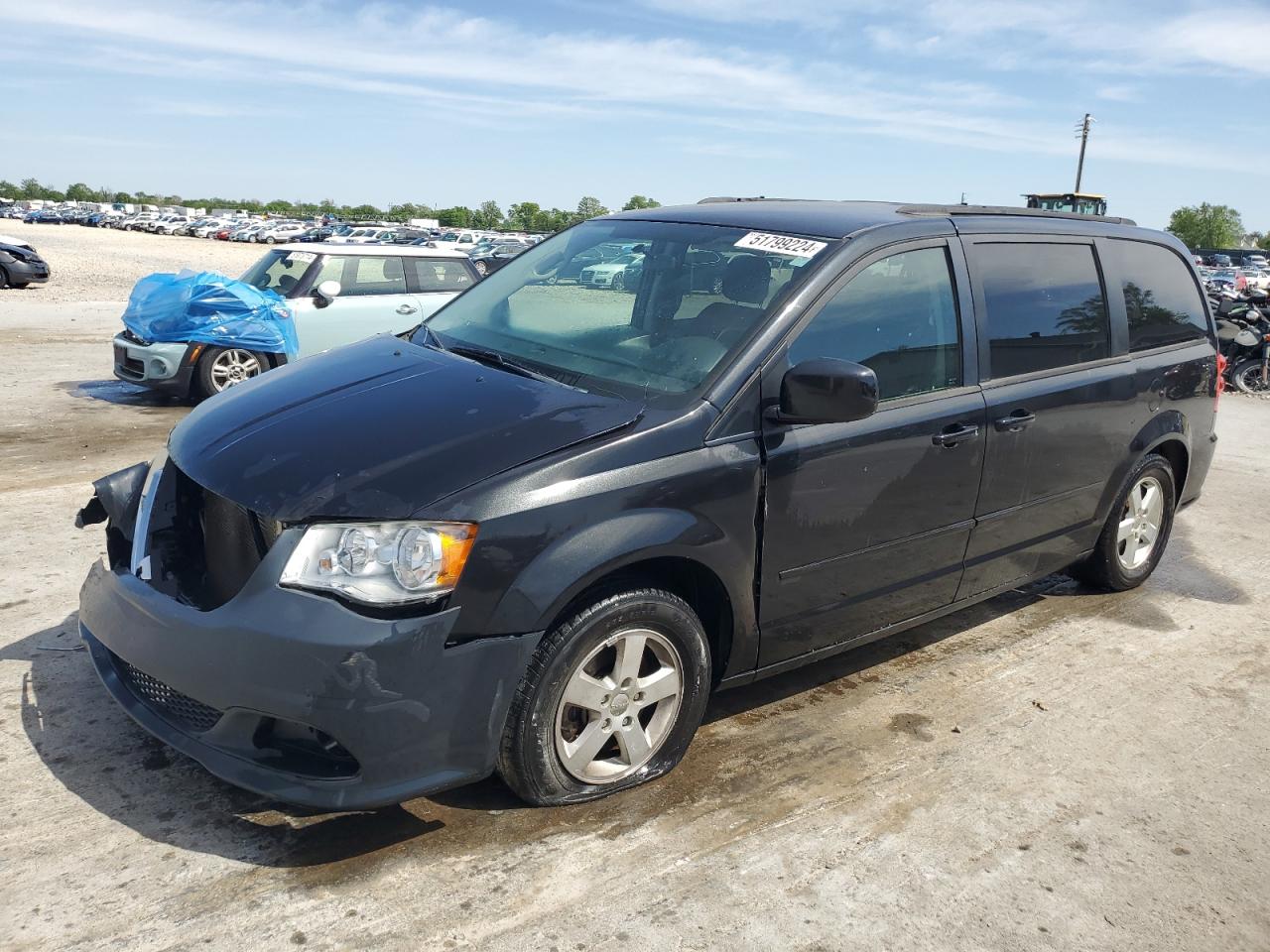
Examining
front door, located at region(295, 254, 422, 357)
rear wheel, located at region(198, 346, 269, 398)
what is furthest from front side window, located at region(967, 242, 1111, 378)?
rear wheel, located at region(198, 346, 269, 398)

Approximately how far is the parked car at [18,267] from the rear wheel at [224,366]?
16.6 meters

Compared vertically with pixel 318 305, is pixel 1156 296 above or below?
above

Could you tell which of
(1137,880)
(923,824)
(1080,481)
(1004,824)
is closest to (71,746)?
(923,824)

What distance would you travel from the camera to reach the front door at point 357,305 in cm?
1028

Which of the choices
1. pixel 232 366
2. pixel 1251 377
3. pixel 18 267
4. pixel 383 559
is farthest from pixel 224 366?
→ pixel 18 267

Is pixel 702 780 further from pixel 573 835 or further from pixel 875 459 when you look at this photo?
pixel 875 459

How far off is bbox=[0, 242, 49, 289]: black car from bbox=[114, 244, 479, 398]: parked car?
1583 cm

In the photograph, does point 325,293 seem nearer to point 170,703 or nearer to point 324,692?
point 170,703

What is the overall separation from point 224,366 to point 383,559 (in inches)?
314

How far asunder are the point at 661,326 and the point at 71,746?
7.83ft

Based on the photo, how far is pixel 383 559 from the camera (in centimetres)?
282

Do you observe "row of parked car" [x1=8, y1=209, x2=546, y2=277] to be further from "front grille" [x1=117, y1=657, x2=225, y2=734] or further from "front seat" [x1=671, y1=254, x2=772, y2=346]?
"front grille" [x1=117, y1=657, x2=225, y2=734]

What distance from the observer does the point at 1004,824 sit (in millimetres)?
3402

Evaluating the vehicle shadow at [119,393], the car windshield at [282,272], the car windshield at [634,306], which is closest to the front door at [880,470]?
the car windshield at [634,306]
